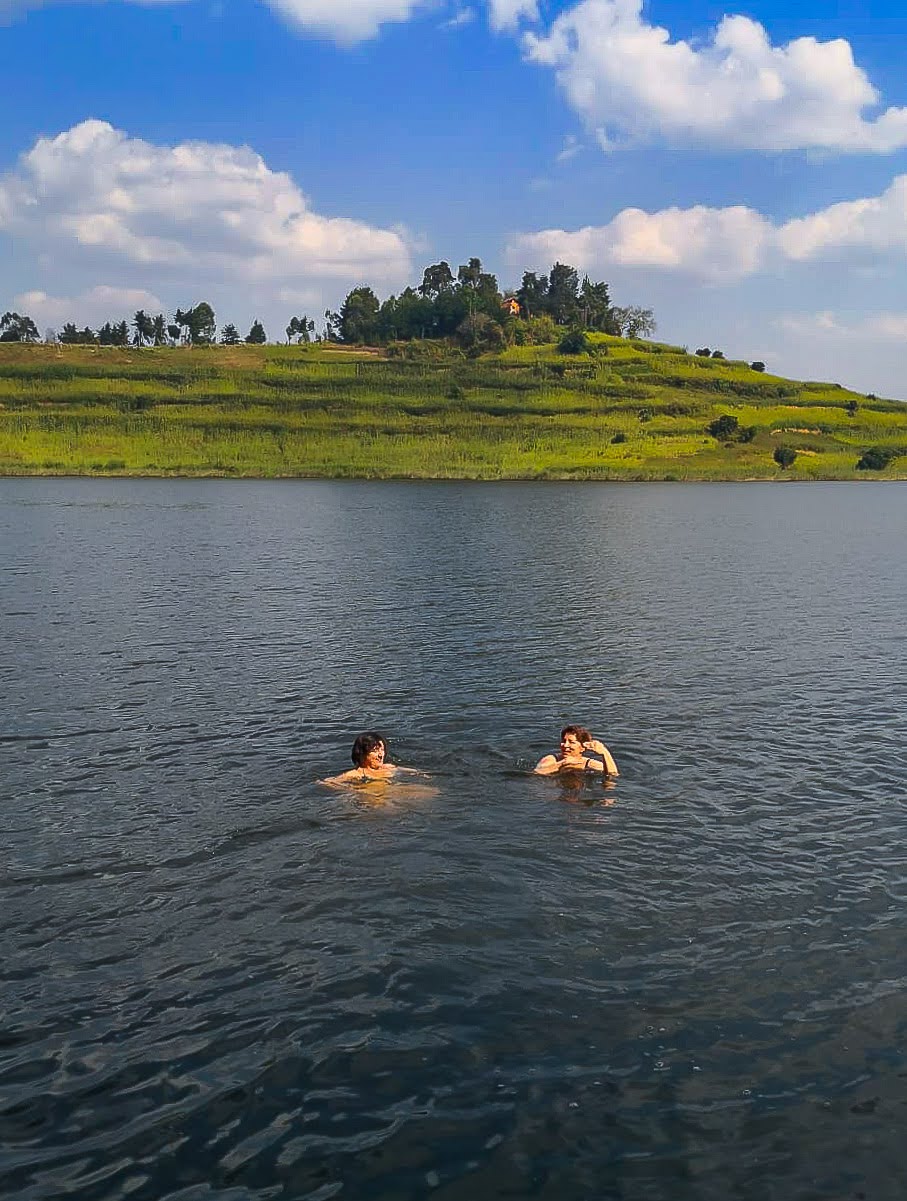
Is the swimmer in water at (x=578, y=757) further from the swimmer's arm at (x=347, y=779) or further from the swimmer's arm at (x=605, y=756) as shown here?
the swimmer's arm at (x=347, y=779)

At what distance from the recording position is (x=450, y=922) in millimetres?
15422

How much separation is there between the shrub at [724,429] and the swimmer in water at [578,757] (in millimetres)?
175983

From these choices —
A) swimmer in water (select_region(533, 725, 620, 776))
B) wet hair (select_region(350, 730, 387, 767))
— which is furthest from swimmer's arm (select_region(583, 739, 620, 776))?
wet hair (select_region(350, 730, 387, 767))

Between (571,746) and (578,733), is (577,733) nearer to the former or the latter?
(578,733)

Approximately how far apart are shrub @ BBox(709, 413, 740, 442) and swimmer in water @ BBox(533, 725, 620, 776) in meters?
176

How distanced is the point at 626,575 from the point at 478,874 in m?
43.1

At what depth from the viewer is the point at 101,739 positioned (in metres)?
24.7

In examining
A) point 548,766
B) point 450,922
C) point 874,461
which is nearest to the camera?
point 450,922

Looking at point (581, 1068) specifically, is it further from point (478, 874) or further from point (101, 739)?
point (101, 739)

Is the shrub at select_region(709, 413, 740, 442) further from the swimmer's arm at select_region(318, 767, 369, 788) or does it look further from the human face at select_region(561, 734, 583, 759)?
the swimmer's arm at select_region(318, 767, 369, 788)

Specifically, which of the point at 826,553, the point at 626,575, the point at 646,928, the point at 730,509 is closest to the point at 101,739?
the point at 646,928

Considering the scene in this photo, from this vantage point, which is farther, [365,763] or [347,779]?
[347,779]

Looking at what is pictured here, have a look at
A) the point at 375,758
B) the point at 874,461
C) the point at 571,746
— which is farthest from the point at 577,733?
the point at 874,461

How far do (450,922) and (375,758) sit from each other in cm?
593
